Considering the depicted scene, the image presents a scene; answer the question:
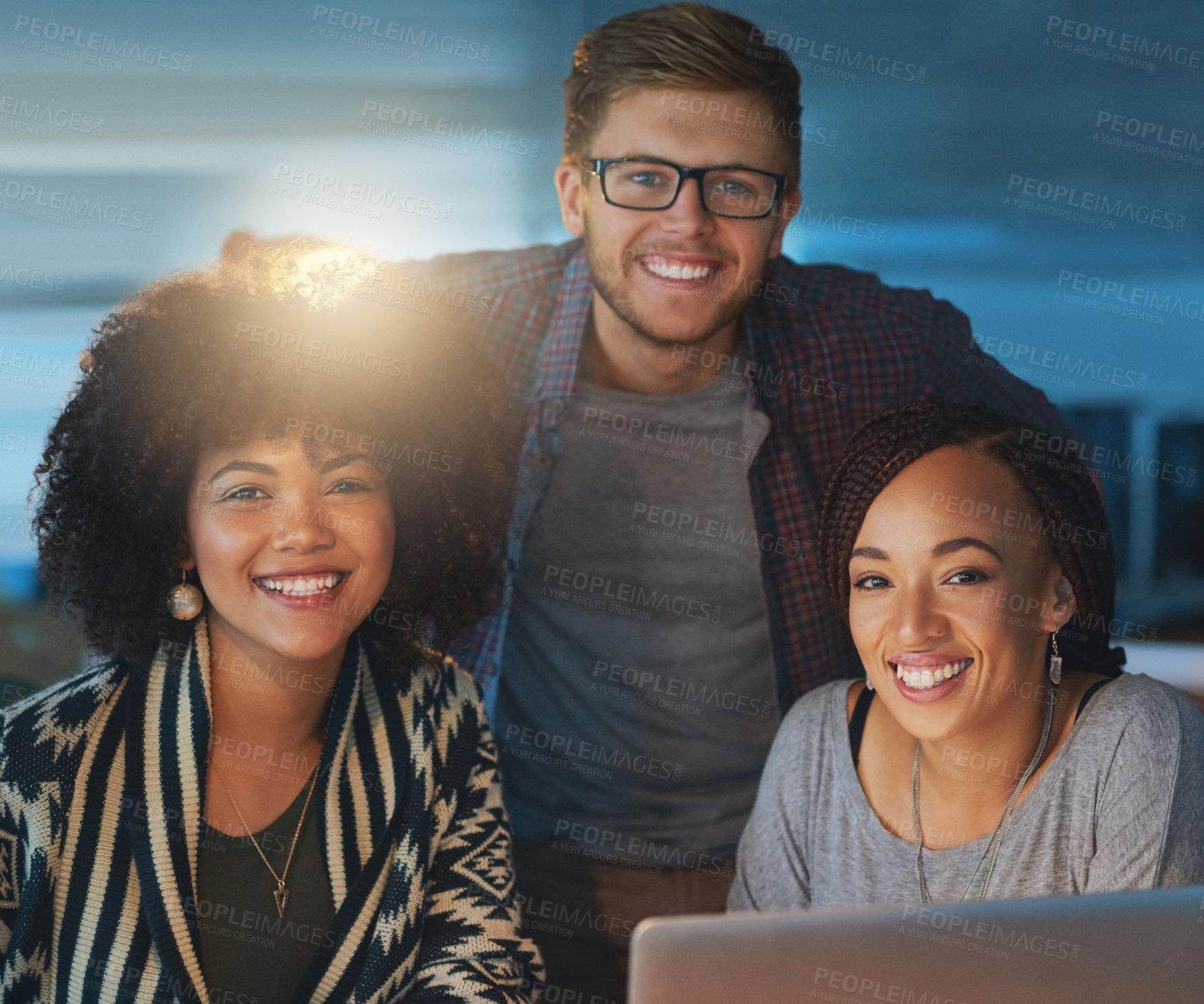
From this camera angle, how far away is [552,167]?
8.84 feet

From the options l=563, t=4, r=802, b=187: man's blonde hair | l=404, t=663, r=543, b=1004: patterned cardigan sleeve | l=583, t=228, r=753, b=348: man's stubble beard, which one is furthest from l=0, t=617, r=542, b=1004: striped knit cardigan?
l=563, t=4, r=802, b=187: man's blonde hair

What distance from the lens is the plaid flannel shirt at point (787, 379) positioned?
1.86 meters

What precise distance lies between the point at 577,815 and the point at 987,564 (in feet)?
2.87

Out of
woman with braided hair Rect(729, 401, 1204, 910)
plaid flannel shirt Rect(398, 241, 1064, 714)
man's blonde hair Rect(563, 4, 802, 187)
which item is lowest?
woman with braided hair Rect(729, 401, 1204, 910)

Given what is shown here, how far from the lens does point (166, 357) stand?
1.36 metres

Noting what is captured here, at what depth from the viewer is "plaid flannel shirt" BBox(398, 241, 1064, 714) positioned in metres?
1.86

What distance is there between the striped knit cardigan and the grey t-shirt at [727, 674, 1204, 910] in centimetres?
40

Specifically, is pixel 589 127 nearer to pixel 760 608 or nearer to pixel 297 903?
pixel 760 608

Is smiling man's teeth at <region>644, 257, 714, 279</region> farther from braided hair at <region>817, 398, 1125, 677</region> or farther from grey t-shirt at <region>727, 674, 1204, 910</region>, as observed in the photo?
grey t-shirt at <region>727, 674, 1204, 910</region>

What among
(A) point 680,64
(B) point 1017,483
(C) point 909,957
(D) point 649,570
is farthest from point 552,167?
(C) point 909,957

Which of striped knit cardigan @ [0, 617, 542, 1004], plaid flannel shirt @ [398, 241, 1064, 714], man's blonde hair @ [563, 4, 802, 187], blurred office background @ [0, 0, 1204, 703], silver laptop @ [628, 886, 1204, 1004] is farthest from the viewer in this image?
blurred office background @ [0, 0, 1204, 703]

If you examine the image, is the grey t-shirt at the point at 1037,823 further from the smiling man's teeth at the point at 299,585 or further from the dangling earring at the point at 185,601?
the dangling earring at the point at 185,601

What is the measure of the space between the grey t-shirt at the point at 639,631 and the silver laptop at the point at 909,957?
104 cm

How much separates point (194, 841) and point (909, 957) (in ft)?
2.77
